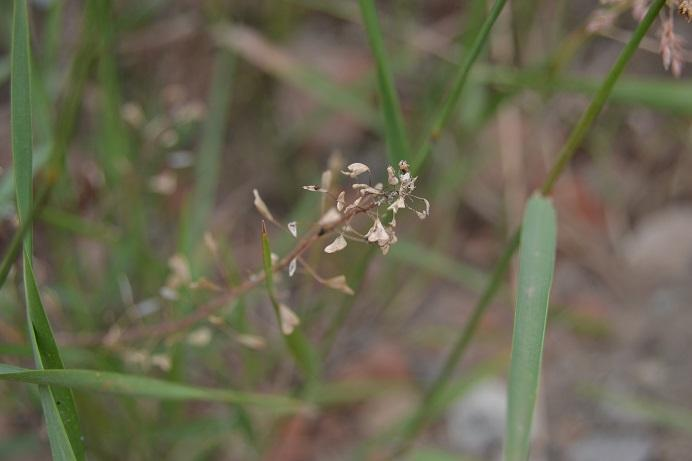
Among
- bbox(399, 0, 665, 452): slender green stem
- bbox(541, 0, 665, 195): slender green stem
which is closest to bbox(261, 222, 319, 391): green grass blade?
bbox(399, 0, 665, 452): slender green stem

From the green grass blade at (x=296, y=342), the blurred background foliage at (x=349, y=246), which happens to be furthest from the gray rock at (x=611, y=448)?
the green grass blade at (x=296, y=342)

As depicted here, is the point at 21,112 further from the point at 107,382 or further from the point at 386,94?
the point at 386,94

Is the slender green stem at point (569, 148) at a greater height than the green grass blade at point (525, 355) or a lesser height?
greater

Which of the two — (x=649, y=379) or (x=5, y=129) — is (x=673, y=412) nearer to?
(x=649, y=379)

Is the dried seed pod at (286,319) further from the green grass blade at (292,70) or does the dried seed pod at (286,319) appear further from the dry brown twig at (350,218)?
the green grass blade at (292,70)

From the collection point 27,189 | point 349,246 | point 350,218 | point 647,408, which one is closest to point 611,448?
point 647,408

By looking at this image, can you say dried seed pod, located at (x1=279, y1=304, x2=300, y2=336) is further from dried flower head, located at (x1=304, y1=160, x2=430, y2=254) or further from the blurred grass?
the blurred grass

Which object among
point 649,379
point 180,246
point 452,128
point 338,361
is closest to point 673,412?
point 649,379
